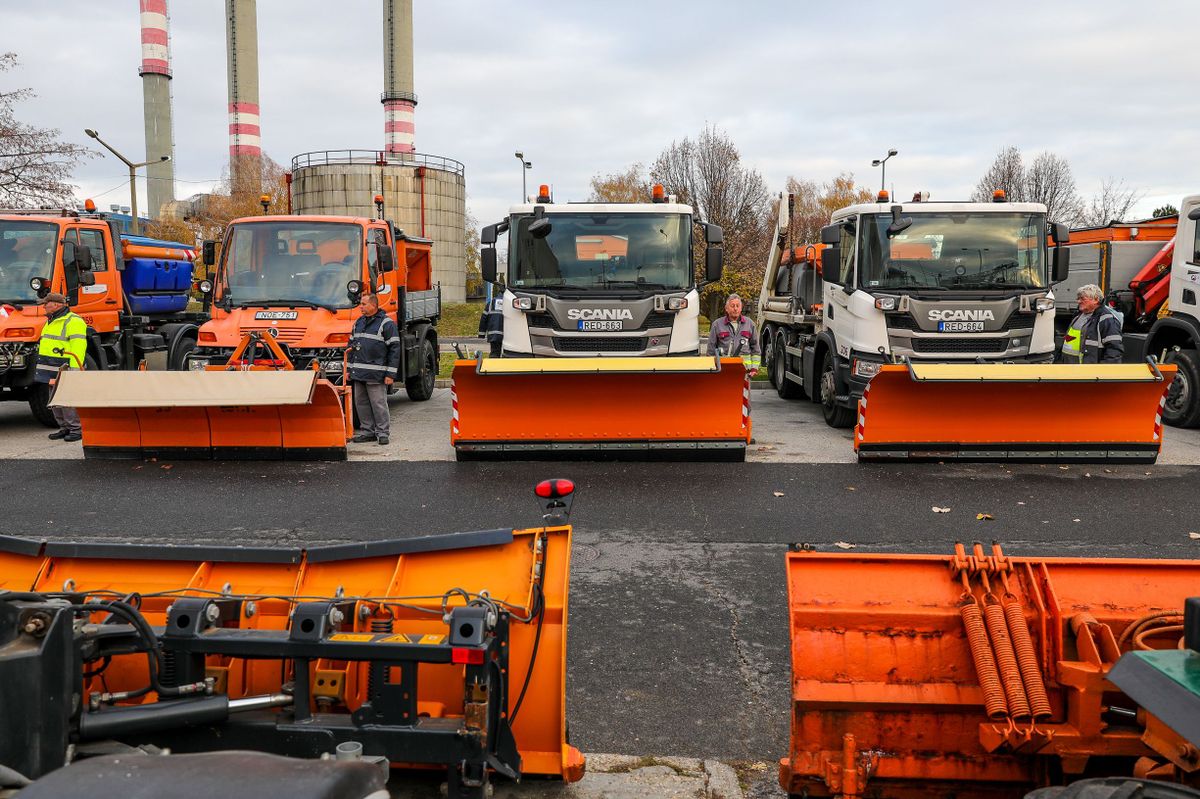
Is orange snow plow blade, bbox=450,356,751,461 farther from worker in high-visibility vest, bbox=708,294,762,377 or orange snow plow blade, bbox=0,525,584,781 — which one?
orange snow plow blade, bbox=0,525,584,781

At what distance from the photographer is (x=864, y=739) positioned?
3.23 metres

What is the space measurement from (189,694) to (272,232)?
10869mm

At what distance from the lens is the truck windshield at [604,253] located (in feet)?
38.6

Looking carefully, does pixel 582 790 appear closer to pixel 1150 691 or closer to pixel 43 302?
pixel 1150 691

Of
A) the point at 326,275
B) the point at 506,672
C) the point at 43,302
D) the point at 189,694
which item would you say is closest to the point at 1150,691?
the point at 506,672

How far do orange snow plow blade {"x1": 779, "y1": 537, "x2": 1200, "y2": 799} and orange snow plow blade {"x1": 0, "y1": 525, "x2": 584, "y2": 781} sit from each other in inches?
34.9

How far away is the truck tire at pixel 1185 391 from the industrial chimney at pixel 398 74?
170ft

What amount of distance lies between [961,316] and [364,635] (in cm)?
953

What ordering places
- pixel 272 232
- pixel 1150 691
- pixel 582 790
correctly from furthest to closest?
1. pixel 272 232
2. pixel 582 790
3. pixel 1150 691

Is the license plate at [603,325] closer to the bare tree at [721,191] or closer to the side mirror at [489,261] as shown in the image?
the side mirror at [489,261]

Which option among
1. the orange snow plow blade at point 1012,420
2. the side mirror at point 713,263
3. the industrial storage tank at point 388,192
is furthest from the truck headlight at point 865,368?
the industrial storage tank at point 388,192

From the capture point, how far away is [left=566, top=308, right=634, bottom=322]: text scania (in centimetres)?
1148

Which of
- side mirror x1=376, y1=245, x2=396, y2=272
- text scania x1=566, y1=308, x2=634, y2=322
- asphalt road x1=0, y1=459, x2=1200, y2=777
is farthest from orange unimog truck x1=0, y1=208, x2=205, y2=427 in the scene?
text scania x1=566, y1=308, x2=634, y2=322

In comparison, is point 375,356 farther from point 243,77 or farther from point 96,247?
point 243,77
